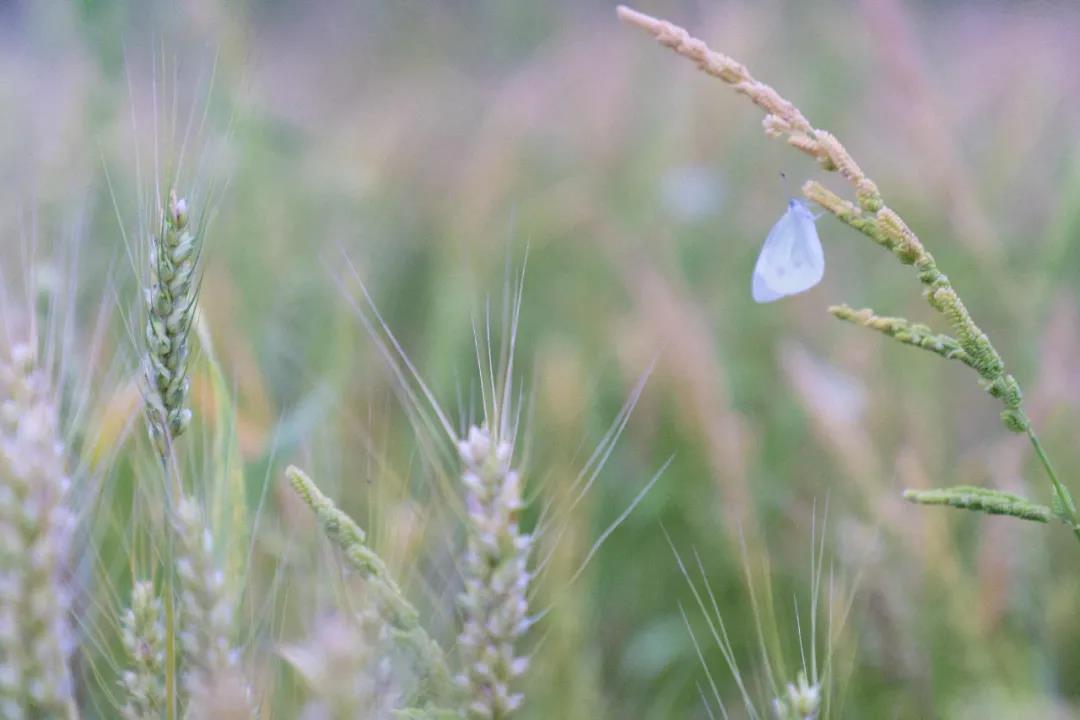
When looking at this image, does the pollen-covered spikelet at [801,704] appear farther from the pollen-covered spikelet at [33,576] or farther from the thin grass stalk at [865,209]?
the pollen-covered spikelet at [33,576]

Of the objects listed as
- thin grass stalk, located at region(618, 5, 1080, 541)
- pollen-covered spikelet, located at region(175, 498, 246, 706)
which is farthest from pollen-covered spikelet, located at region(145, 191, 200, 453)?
thin grass stalk, located at region(618, 5, 1080, 541)

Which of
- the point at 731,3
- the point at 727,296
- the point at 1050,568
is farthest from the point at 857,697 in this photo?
the point at 731,3

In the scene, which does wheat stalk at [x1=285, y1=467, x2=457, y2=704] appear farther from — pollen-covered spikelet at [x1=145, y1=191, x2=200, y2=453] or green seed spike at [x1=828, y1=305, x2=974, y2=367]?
green seed spike at [x1=828, y1=305, x2=974, y2=367]

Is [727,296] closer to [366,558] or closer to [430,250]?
[430,250]

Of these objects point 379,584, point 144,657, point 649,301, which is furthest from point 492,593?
point 649,301

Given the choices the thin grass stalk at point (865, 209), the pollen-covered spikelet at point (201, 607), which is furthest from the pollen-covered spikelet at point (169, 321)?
the thin grass stalk at point (865, 209)
